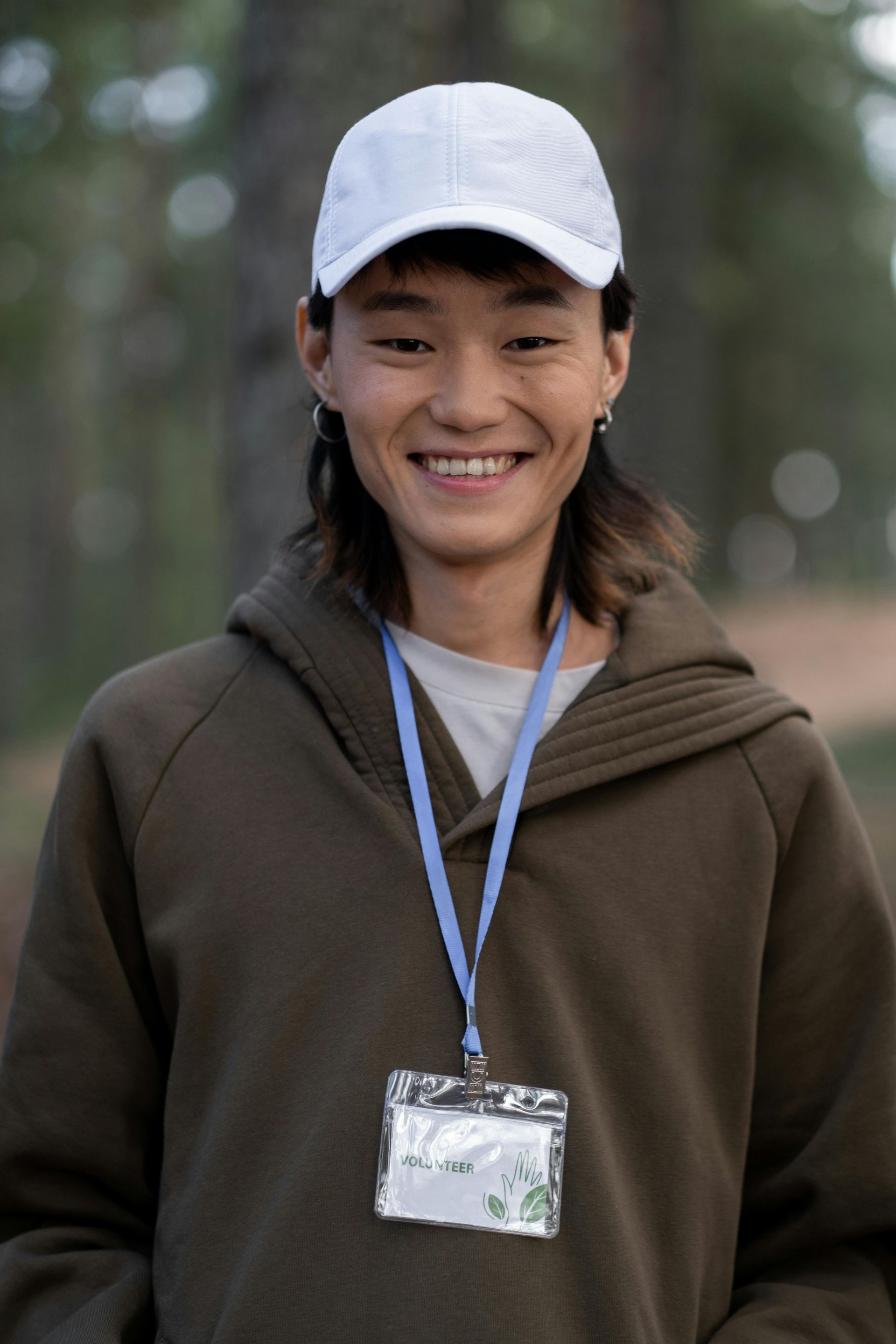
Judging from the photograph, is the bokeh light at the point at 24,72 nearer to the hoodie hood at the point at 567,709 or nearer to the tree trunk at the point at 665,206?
the tree trunk at the point at 665,206

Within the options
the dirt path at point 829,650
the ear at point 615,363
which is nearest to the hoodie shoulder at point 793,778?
the ear at point 615,363

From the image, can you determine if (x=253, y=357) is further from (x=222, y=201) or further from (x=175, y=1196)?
(x=222, y=201)

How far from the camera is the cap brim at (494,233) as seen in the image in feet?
5.90

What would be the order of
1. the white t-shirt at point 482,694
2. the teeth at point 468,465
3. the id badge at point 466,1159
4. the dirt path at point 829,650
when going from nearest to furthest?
1. the id badge at point 466,1159
2. the teeth at point 468,465
3. the white t-shirt at point 482,694
4. the dirt path at point 829,650

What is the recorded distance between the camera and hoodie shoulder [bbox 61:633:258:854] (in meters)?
1.98

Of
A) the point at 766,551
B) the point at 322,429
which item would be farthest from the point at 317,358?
the point at 766,551

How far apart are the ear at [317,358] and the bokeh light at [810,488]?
26064mm

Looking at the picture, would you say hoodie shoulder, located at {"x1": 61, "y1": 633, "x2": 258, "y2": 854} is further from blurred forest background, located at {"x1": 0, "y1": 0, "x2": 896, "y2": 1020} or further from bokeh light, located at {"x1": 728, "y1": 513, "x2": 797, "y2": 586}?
bokeh light, located at {"x1": 728, "y1": 513, "x2": 797, "y2": 586}

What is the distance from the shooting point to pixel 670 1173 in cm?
189

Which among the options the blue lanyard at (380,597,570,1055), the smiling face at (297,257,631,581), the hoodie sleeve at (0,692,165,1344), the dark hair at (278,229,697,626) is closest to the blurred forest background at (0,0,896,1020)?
the dark hair at (278,229,697,626)

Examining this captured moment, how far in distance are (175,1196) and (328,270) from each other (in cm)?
146

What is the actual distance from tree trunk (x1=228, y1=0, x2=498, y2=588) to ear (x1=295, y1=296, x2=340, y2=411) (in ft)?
4.02

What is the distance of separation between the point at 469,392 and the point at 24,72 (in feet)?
20.0

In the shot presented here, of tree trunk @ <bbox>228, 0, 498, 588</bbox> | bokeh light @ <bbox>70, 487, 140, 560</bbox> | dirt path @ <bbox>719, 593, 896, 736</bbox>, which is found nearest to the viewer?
tree trunk @ <bbox>228, 0, 498, 588</bbox>
